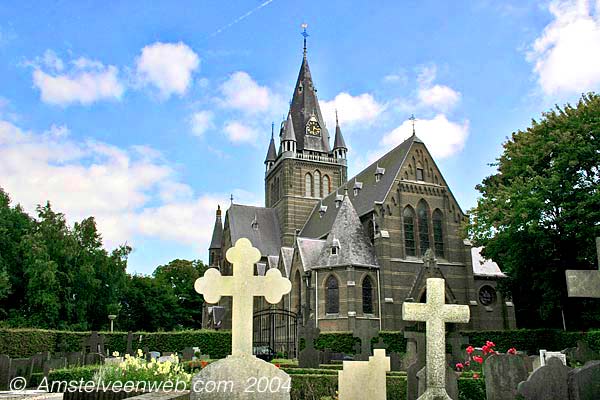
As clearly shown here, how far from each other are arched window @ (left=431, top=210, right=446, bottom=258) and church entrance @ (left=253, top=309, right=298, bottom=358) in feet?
33.1

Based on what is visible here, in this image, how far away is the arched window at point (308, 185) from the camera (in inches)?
1910

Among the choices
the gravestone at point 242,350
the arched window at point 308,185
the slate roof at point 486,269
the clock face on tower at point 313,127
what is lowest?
the gravestone at point 242,350

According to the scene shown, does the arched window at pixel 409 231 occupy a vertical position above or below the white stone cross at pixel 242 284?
above

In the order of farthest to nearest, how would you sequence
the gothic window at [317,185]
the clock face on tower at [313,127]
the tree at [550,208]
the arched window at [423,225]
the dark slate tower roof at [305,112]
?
the clock face on tower at [313,127] → the dark slate tower roof at [305,112] → the gothic window at [317,185] → the arched window at [423,225] → the tree at [550,208]

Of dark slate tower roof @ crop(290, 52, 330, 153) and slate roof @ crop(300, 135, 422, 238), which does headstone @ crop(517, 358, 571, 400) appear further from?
dark slate tower roof @ crop(290, 52, 330, 153)

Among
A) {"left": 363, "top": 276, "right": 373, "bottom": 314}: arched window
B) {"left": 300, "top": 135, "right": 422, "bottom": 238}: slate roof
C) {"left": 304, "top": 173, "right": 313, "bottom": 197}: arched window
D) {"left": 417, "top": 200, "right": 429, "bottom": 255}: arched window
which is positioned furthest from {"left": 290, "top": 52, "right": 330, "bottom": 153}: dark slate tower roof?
{"left": 363, "top": 276, "right": 373, "bottom": 314}: arched window

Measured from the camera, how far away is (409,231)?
33781 mm

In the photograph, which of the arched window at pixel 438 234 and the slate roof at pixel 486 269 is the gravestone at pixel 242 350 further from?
the slate roof at pixel 486 269

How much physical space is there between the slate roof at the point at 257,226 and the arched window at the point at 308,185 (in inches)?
141

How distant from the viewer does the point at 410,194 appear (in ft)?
112

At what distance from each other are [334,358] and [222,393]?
583 inches

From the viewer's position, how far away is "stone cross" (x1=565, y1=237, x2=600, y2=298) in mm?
8102

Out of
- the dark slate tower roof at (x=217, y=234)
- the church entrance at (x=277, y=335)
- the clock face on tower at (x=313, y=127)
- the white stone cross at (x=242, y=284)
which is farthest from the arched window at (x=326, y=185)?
the white stone cross at (x=242, y=284)

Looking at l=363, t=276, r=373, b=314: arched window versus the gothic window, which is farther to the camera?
the gothic window
